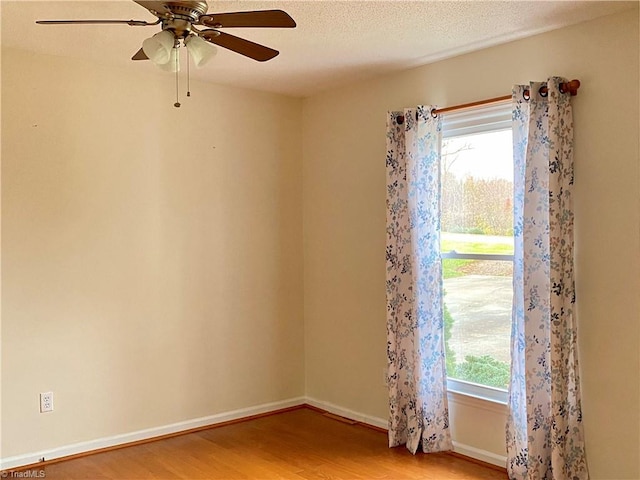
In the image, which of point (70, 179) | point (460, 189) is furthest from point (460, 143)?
point (70, 179)

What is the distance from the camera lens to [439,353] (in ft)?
13.3

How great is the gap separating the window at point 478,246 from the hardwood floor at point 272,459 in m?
0.56

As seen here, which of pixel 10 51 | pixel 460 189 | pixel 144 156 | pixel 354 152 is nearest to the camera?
pixel 10 51

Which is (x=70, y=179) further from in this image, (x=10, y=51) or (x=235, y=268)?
(x=235, y=268)

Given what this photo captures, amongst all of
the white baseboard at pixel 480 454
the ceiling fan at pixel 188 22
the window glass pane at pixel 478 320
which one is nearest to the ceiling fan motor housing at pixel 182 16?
the ceiling fan at pixel 188 22

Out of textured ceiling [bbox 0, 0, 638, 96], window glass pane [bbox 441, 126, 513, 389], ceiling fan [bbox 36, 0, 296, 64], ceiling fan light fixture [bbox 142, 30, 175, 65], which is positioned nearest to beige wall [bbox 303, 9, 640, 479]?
textured ceiling [bbox 0, 0, 638, 96]

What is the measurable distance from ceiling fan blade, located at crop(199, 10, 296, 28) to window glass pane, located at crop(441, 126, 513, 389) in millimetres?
1892

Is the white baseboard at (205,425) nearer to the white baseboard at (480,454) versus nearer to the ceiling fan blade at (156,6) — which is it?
the white baseboard at (480,454)

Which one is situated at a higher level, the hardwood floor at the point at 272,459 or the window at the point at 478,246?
the window at the point at 478,246

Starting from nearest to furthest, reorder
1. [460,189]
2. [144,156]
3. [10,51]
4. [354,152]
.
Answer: [10,51]
[460,189]
[144,156]
[354,152]

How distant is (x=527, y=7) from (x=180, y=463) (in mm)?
3261

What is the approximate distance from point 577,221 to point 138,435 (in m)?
3.13

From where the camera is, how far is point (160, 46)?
2.42 m

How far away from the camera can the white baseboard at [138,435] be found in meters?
3.86
